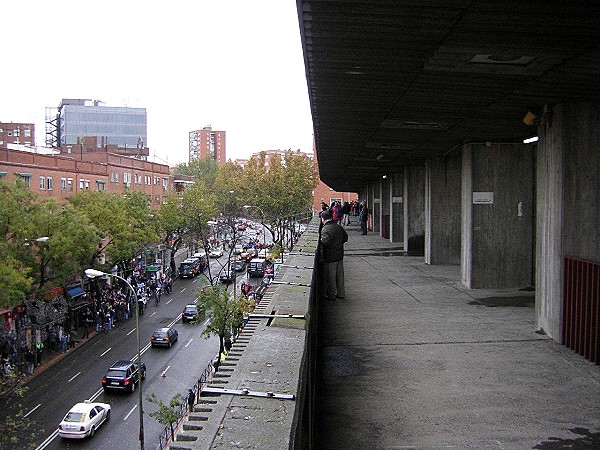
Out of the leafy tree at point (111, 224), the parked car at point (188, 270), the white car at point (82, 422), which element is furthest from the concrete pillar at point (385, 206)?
A: the parked car at point (188, 270)

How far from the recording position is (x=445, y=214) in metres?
18.9

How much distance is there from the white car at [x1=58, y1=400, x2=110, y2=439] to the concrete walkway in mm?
12842

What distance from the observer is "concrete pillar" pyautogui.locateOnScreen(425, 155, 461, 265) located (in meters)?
18.8

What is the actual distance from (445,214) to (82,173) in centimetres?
3881

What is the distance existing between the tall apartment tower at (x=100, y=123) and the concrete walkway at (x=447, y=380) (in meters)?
108

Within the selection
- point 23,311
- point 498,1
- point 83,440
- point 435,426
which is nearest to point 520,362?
point 435,426

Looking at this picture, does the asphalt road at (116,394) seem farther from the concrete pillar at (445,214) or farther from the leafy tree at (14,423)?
the concrete pillar at (445,214)

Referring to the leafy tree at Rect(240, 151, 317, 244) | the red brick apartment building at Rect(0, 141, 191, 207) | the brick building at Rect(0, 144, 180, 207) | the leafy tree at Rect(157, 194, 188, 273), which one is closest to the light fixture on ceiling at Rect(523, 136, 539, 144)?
the brick building at Rect(0, 144, 180, 207)

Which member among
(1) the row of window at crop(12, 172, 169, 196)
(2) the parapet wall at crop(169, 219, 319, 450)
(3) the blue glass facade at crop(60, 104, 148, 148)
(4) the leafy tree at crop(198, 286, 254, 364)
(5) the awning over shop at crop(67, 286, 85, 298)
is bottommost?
(5) the awning over shop at crop(67, 286, 85, 298)

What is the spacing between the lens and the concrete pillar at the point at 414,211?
2302 cm

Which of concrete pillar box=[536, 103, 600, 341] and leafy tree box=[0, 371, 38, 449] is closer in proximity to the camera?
concrete pillar box=[536, 103, 600, 341]

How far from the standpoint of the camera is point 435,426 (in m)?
5.44

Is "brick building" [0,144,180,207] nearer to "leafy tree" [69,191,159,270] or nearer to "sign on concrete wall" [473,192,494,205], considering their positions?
"leafy tree" [69,191,159,270]

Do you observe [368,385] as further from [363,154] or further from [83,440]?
[83,440]
